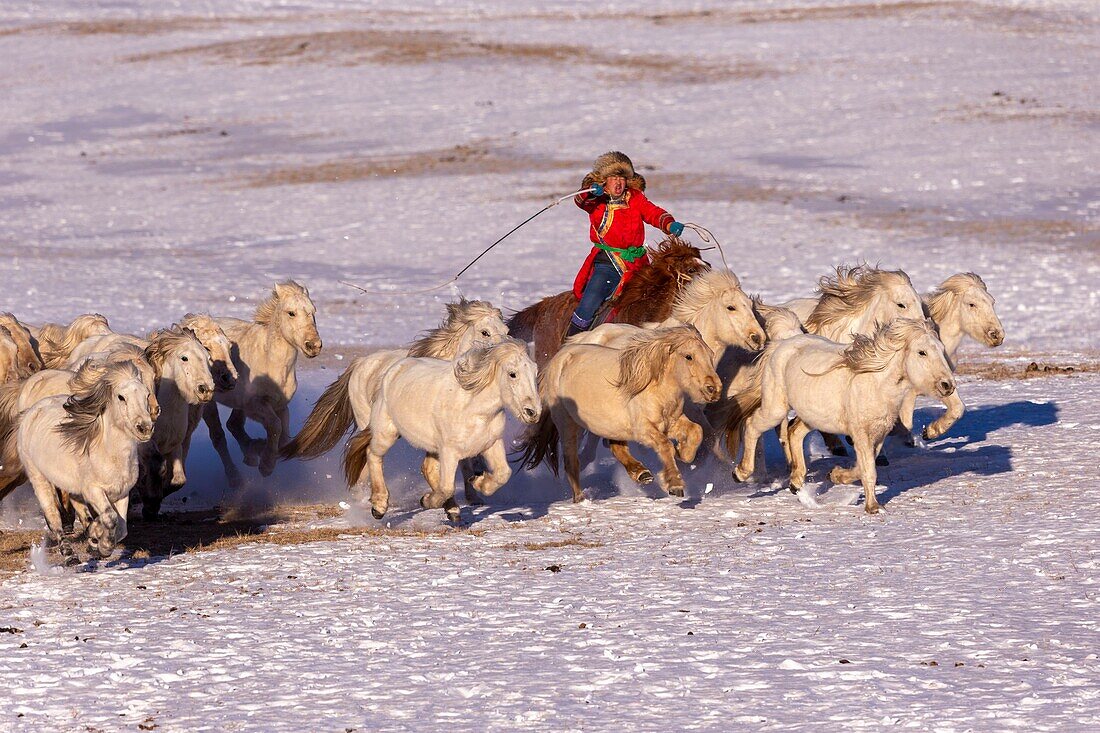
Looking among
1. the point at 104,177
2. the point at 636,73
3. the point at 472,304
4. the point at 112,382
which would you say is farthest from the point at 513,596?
the point at 636,73

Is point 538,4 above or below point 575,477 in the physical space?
above

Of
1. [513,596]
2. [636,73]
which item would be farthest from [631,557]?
[636,73]

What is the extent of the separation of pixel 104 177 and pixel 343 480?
1921cm

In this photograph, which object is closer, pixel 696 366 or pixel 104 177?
pixel 696 366

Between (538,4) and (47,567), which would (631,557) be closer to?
(47,567)

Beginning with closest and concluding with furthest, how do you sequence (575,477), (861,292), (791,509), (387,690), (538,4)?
(387,690), (791,509), (575,477), (861,292), (538,4)

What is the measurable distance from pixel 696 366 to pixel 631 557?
179 cm

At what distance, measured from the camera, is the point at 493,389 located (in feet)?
30.4

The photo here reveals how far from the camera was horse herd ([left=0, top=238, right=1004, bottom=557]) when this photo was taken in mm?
8891

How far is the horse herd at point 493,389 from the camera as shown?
8891mm

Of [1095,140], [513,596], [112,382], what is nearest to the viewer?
[513,596]

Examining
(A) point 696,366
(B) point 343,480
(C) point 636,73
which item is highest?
(C) point 636,73

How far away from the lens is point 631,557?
342 inches

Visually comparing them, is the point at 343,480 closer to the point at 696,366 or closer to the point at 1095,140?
the point at 696,366
